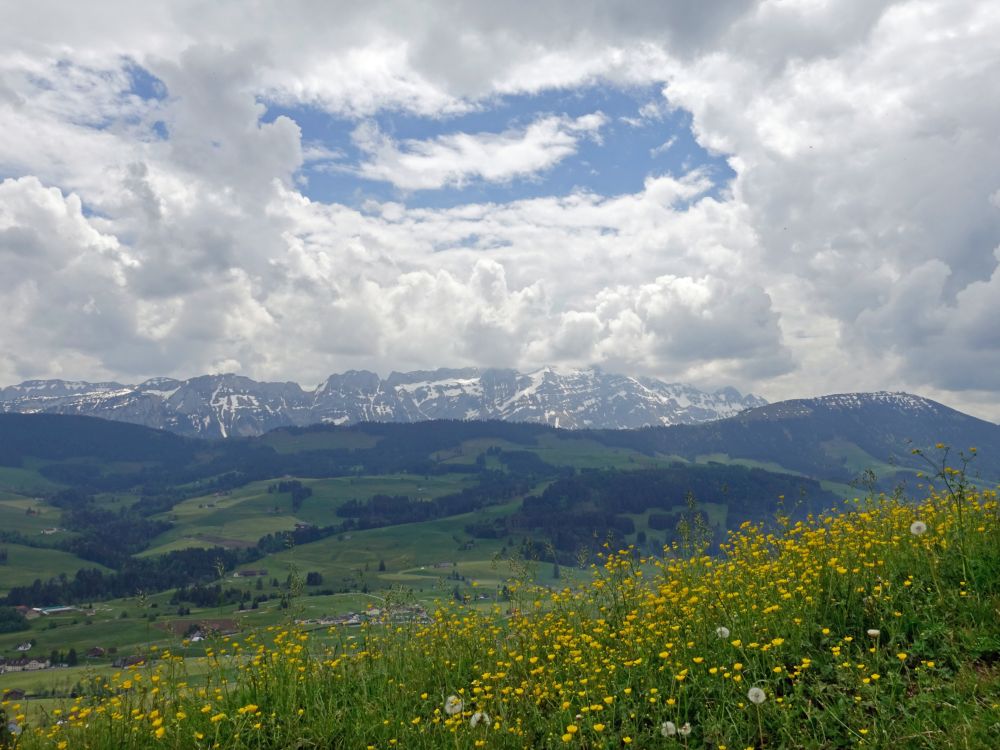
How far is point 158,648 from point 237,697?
3418mm

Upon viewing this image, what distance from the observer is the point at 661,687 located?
27.8ft

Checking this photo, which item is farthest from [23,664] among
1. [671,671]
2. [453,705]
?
[671,671]

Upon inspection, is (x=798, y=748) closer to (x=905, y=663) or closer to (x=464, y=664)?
(x=905, y=663)

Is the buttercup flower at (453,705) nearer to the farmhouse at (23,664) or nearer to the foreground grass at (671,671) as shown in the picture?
the foreground grass at (671,671)

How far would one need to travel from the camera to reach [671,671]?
878 centimetres

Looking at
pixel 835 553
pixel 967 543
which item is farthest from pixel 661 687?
pixel 967 543

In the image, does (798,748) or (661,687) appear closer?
(798,748)

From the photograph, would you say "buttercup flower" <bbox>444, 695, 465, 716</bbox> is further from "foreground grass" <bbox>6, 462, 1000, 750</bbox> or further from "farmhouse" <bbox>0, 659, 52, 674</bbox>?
"farmhouse" <bbox>0, 659, 52, 674</bbox>

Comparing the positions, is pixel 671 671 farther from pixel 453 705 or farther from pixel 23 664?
pixel 23 664

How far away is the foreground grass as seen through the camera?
7.41 meters

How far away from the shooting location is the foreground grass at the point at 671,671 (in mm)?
7414

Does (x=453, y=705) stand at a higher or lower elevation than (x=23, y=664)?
higher

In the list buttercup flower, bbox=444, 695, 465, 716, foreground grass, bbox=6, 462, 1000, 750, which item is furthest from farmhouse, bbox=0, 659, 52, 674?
buttercup flower, bbox=444, 695, 465, 716

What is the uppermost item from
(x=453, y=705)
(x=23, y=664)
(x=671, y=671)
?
(x=671, y=671)
